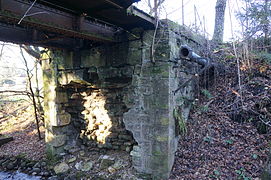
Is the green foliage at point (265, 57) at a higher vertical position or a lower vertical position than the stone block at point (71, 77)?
higher

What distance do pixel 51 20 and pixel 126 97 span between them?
6.86 ft

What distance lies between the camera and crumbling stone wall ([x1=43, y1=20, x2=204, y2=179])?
3734 mm

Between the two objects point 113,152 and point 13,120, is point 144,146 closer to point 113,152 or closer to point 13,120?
point 113,152

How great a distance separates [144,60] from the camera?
385cm

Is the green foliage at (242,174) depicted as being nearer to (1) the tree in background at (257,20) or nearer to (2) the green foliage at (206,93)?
(2) the green foliage at (206,93)

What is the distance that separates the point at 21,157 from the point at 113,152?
119 inches

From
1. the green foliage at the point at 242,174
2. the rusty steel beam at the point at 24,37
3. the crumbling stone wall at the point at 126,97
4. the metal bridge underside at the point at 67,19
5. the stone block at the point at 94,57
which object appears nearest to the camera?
the metal bridge underside at the point at 67,19

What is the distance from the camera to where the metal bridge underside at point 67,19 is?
255 centimetres

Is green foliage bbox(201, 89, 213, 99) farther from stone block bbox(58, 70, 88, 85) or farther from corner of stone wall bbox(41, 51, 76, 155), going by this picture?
corner of stone wall bbox(41, 51, 76, 155)

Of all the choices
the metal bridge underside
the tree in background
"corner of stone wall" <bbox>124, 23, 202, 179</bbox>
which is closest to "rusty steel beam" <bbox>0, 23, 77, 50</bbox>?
the metal bridge underside

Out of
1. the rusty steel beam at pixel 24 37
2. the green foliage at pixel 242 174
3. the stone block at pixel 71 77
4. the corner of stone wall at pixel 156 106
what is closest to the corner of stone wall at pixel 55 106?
the stone block at pixel 71 77

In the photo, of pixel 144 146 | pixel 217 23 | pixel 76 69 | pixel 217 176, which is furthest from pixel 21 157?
pixel 217 23

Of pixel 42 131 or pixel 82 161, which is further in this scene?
pixel 42 131

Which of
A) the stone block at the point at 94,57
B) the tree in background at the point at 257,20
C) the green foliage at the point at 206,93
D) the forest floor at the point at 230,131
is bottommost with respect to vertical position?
the forest floor at the point at 230,131
